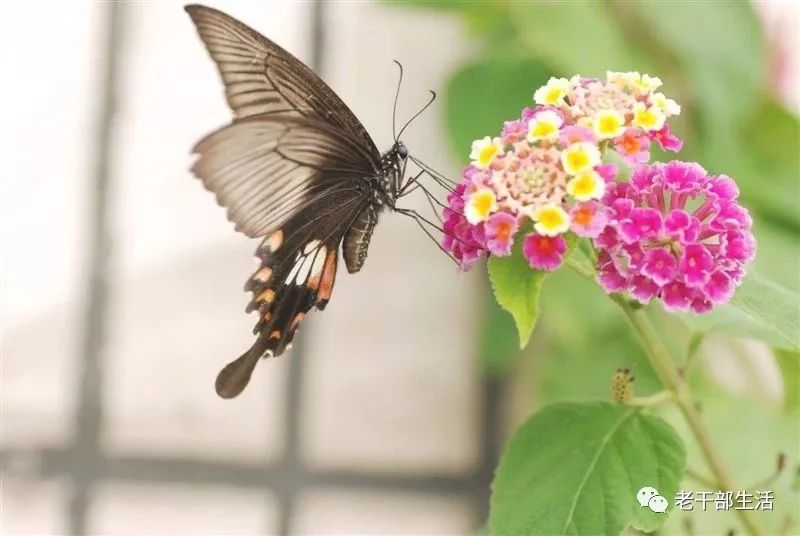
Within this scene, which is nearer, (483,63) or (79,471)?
(483,63)

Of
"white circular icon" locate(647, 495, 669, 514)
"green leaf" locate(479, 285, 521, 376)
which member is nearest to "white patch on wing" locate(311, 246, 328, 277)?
"white circular icon" locate(647, 495, 669, 514)

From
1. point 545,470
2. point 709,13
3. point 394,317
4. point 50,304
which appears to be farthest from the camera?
point 394,317

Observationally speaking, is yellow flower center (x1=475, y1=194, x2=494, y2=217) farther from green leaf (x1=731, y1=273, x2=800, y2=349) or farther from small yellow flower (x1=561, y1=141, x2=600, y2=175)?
green leaf (x1=731, y1=273, x2=800, y2=349)

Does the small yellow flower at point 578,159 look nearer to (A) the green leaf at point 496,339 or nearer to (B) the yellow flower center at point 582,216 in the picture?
(B) the yellow flower center at point 582,216

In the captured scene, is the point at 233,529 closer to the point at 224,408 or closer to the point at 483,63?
the point at 224,408

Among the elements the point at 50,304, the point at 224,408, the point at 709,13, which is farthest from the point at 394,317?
the point at 709,13

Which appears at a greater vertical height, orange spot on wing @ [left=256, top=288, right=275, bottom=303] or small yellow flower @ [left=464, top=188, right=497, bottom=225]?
small yellow flower @ [left=464, top=188, right=497, bottom=225]

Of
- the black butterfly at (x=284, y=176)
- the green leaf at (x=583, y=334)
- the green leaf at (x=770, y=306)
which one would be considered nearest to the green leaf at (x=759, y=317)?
the green leaf at (x=770, y=306)

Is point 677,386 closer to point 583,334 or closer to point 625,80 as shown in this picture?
point 625,80

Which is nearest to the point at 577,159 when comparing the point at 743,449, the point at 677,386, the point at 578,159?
the point at 578,159
